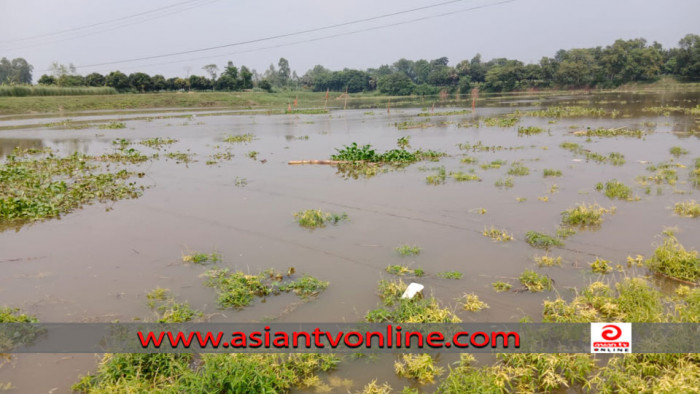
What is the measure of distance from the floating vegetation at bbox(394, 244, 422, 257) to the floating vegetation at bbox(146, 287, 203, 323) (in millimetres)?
3611

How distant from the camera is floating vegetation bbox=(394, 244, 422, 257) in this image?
7.54 m

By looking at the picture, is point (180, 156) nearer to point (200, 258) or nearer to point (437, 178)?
point (437, 178)

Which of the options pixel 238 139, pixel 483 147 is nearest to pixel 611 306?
pixel 483 147

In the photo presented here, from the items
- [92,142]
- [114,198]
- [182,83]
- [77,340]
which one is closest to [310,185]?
[114,198]

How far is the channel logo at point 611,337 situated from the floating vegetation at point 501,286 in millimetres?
1537

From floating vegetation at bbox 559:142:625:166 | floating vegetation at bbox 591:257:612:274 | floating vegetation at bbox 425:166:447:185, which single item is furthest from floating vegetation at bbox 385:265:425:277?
floating vegetation at bbox 559:142:625:166

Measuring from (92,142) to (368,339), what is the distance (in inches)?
1035

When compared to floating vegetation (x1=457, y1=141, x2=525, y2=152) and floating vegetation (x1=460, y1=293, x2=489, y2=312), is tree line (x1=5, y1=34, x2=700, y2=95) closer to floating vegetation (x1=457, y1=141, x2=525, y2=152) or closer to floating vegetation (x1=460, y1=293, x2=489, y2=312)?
floating vegetation (x1=457, y1=141, x2=525, y2=152)

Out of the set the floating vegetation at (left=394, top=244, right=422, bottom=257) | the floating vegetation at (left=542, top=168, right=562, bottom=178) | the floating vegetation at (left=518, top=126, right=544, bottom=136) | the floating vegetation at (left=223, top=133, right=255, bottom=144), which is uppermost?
the floating vegetation at (left=223, top=133, right=255, bottom=144)

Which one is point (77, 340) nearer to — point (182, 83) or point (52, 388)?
point (52, 388)

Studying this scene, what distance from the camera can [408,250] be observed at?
24.9 feet

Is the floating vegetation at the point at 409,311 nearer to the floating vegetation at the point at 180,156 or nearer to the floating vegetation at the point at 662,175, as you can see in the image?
the floating vegetation at the point at 662,175

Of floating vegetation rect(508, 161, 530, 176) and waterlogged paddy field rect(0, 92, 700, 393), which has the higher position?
floating vegetation rect(508, 161, 530, 176)

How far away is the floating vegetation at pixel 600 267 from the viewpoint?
6.52 meters
